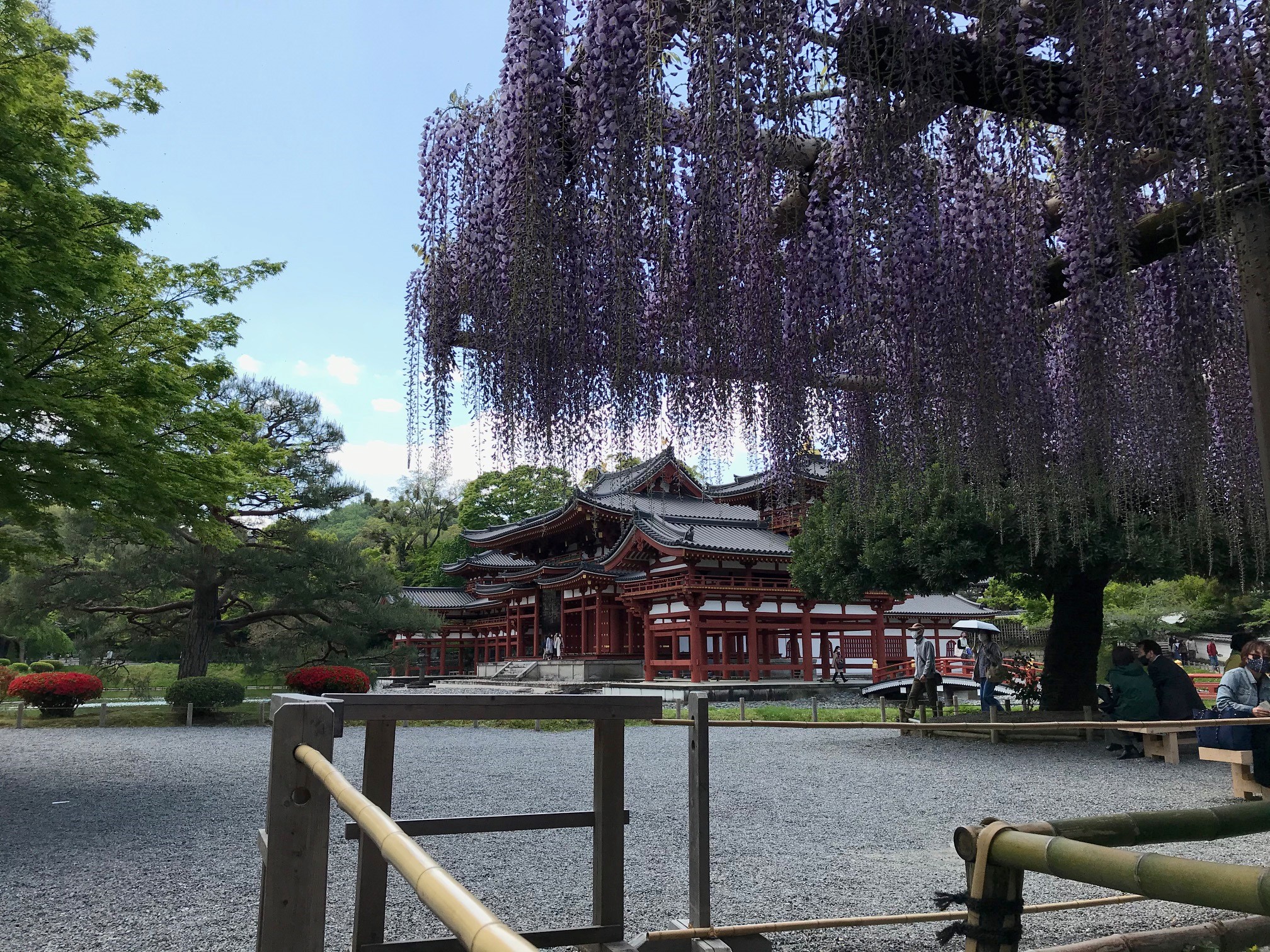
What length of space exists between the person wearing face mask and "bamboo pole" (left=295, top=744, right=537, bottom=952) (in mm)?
6843

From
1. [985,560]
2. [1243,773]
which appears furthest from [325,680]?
[1243,773]

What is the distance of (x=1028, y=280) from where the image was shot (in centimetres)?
345

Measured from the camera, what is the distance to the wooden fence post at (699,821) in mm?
3221

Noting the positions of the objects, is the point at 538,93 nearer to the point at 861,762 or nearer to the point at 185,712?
the point at 861,762

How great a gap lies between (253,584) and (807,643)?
1294 centimetres

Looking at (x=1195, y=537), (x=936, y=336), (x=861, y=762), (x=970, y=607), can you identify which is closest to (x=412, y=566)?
(x=970, y=607)

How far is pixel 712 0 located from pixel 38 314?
289 inches

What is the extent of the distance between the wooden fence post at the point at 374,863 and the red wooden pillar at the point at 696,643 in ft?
61.5

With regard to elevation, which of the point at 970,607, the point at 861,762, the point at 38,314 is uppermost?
the point at 38,314

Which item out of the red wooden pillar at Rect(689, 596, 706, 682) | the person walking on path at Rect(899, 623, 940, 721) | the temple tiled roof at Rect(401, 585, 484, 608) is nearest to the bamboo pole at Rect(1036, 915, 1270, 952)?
the person walking on path at Rect(899, 623, 940, 721)

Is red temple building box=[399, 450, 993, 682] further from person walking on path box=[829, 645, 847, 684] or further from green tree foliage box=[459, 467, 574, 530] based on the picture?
green tree foliage box=[459, 467, 574, 530]

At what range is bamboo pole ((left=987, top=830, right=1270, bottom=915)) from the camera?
1592mm

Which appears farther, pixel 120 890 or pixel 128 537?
pixel 128 537

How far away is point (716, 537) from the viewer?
875 inches
